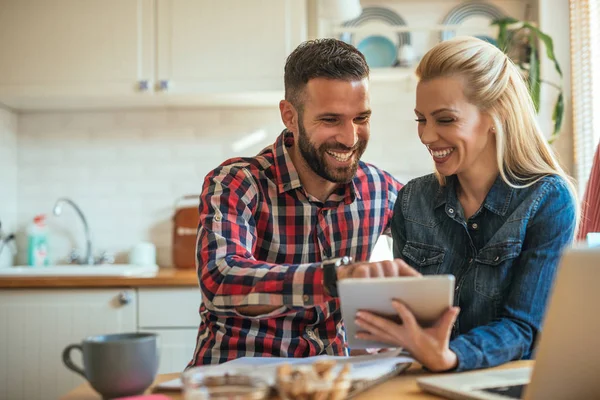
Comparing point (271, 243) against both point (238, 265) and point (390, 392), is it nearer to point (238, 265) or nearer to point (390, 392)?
point (238, 265)

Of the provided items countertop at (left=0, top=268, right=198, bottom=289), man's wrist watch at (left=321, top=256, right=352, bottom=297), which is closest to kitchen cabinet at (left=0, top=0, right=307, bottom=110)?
countertop at (left=0, top=268, right=198, bottom=289)

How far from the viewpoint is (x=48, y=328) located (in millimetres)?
3104

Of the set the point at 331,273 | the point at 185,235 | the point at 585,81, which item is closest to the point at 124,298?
the point at 185,235

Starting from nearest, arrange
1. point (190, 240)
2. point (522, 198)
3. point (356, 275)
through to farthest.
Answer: point (356, 275) < point (522, 198) < point (190, 240)

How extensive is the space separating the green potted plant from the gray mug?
2.45m

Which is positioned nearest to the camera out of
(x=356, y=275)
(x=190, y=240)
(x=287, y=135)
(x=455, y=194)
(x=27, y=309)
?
(x=356, y=275)

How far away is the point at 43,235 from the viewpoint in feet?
11.9

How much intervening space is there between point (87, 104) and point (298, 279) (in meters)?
2.58

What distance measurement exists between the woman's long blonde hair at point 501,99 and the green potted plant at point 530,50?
1424 millimetres

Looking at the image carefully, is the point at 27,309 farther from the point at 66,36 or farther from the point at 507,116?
the point at 507,116

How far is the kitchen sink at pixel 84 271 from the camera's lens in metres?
3.17

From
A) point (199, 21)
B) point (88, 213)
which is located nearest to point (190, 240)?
point (88, 213)

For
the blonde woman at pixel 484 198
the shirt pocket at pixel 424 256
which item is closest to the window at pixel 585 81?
the blonde woman at pixel 484 198

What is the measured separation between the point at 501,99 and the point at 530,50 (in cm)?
181
